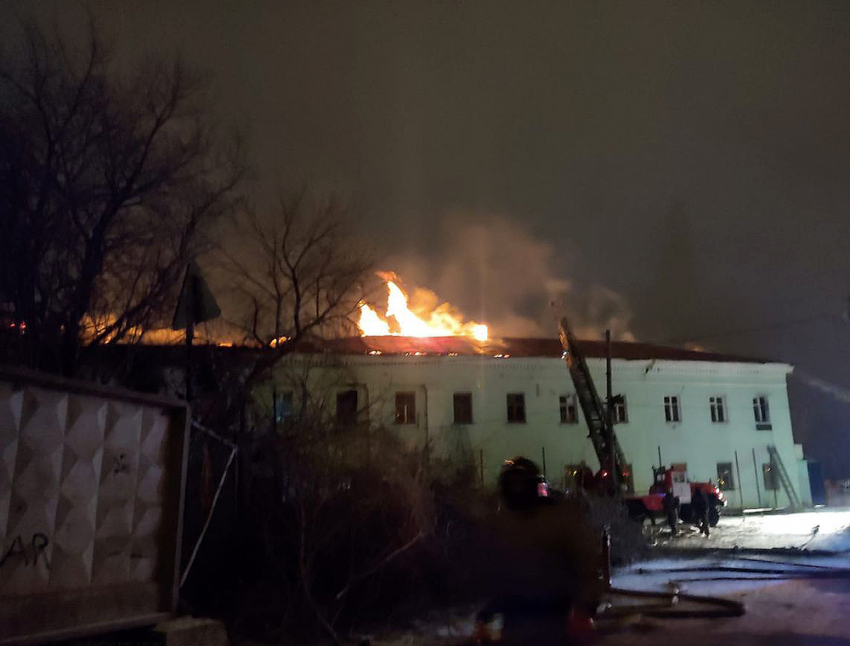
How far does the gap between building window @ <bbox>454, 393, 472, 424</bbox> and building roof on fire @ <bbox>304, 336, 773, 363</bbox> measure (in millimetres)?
1958

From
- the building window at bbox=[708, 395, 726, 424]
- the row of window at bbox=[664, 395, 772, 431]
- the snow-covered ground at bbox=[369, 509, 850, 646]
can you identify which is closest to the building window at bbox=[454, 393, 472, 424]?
the row of window at bbox=[664, 395, 772, 431]

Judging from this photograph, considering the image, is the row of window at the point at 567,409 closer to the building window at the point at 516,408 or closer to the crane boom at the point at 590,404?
the building window at the point at 516,408

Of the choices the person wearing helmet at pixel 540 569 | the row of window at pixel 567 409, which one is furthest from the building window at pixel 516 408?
the person wearing helmet at pixel 540 569

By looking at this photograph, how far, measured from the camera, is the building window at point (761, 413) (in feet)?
112

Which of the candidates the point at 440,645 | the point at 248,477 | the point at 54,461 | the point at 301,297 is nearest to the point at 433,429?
the point at 301,297

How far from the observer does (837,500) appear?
116 ft

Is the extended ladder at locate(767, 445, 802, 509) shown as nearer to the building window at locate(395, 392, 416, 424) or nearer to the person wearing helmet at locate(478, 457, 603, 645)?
the building window at locate(395, 392, 416, 424)

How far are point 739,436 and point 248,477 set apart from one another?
30.3 metres

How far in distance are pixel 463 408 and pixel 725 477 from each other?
1341 cm

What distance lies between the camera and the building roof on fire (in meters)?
31.2

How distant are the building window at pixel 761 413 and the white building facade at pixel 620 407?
5cm

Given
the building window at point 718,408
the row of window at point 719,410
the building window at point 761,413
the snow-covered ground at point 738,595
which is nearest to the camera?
the snow-covered ground at point 738,595

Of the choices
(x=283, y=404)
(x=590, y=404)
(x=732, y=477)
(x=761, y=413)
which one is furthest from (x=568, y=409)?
(x=283, y=404)

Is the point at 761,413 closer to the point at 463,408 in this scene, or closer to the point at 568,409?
the point at 568,409
